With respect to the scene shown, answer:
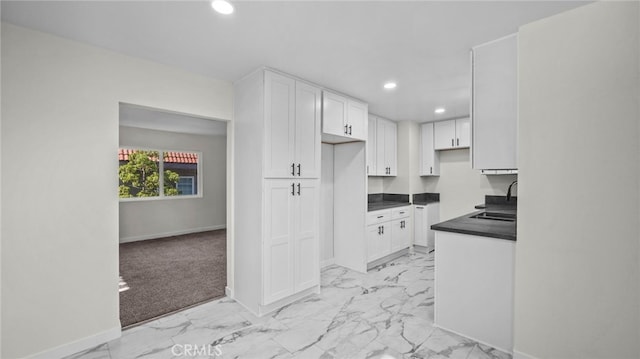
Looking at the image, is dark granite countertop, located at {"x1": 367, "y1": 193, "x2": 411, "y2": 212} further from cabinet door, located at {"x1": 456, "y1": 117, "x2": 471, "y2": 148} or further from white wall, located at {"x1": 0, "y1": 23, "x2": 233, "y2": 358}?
white wall, located at {"x1": 0, "y1": 23, "x2": 233, "y2": 358}

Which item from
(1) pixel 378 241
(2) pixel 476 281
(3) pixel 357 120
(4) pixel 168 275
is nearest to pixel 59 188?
(4) pixel 168 275

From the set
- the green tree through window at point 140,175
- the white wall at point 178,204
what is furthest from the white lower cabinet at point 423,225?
the green tree through window at point 140,175

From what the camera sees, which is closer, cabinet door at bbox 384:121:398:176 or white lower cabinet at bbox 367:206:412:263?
white lower cabinet at bbox 367:206:412:263

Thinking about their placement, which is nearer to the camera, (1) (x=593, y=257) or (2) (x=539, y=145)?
(1) (x=593, y=257)

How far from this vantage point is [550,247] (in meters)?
1.84

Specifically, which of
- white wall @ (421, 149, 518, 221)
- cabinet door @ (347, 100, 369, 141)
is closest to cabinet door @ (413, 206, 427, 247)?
white wall @ (421, 149, 518, 221)

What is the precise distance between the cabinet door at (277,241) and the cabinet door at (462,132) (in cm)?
340

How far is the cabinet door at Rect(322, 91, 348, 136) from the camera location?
10.8ft

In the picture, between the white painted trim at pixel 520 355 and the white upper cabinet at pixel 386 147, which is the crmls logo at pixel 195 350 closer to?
the white painted trim at pixel 520 355

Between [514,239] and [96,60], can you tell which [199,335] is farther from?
[514,239]

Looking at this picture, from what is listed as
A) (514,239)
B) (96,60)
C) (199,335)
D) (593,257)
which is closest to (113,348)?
(199,335)

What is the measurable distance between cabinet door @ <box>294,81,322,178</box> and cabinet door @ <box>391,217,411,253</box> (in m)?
2.05

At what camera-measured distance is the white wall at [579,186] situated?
5.26 feet

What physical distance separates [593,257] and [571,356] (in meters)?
0.67
